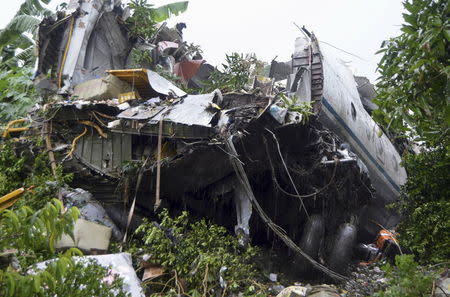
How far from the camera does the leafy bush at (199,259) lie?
18.4 ft

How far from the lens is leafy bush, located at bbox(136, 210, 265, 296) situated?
5.62 metres

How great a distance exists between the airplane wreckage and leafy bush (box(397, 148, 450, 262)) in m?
0.93

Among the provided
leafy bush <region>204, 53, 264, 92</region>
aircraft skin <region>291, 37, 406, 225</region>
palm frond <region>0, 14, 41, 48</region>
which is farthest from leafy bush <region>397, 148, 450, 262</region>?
palm frond <region>0, 14, 41, 48</region>

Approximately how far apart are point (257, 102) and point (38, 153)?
165 inches

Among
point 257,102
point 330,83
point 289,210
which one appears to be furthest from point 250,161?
point 330,83

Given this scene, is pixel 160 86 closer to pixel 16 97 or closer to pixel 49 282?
pixel 16 97

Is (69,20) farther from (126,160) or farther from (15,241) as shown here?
(15,241)

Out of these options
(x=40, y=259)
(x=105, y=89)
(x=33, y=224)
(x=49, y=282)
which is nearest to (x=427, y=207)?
(x=40, y=259)

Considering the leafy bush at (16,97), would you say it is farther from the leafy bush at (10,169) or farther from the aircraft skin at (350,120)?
the aircraft skin at (350,120)

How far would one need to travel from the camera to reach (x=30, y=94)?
9594 mm

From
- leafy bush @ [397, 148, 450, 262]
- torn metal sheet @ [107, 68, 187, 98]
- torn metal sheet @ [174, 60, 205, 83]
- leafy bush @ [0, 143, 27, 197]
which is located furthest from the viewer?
torn metal sheet @ [174, 60, 205, 83]

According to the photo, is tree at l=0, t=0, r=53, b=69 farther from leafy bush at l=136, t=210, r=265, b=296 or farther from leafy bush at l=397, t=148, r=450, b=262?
leafy bush at l=397, t=148, r=450, b=262

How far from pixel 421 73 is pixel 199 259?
152 inches

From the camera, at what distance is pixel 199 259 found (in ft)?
18.9
